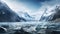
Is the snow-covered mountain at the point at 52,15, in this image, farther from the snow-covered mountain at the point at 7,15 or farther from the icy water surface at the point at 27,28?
the snow-covered mountain at the point at 7,15

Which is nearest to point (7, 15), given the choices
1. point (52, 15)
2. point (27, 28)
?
point (27, 28)

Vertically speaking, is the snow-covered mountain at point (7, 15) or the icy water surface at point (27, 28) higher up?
the snow-covered mountain at point (7, 15)

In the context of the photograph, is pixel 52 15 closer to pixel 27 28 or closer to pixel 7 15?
pixel 27 28

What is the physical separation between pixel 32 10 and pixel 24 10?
0.19 meters

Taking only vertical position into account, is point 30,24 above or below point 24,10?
below

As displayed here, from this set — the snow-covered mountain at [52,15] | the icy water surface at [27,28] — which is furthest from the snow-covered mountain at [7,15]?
the snow-covered mountain at [52,15]

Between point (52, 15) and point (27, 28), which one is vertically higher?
point (52, 15)

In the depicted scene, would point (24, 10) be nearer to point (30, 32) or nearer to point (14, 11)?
point (14, 11)

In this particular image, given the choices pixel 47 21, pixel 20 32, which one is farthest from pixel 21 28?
pixel 47 21

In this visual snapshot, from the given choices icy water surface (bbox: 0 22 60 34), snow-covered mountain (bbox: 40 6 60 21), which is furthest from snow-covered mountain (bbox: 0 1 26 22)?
snow-covered mountain (bbox: 40 6 60 21)

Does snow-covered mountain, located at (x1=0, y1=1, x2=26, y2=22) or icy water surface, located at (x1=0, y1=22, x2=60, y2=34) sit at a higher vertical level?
snow-covered mountain, located at (x1=0, y1=1, x2=26, y2=22)

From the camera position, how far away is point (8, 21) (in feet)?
10.8

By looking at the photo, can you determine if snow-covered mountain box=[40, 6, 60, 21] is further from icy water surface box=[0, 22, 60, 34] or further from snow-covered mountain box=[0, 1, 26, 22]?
snow-covered mountain box=[0, 1, 26, 22]

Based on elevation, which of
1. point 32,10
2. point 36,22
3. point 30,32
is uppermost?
point 32,10
